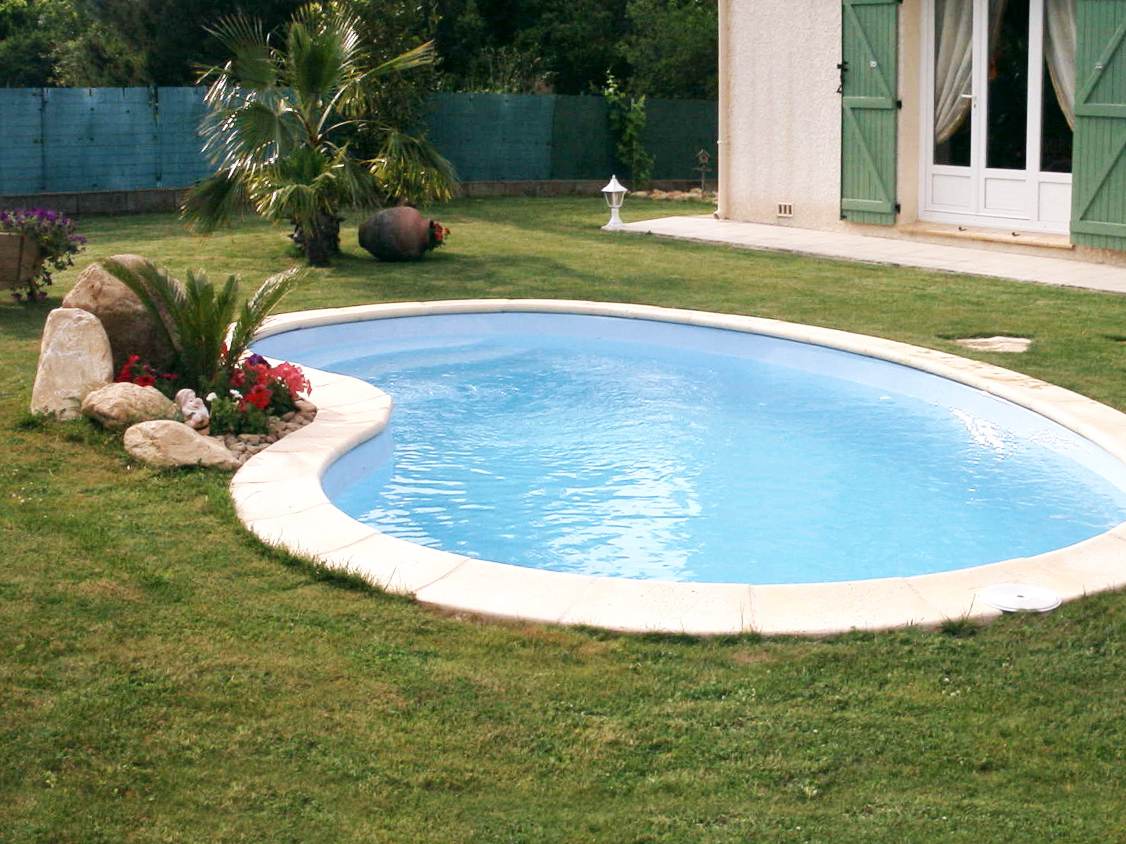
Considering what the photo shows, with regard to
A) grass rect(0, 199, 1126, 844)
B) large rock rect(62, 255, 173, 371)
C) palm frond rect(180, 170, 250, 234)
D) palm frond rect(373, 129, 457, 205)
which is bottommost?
grass rect(0, 199, 1126, 844)

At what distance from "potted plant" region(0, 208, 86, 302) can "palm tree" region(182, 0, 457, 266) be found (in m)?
1.79

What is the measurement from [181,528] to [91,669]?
159cm

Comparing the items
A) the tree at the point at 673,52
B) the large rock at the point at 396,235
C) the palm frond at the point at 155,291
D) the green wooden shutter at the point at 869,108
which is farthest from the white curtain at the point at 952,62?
the tree at the point at 673,52

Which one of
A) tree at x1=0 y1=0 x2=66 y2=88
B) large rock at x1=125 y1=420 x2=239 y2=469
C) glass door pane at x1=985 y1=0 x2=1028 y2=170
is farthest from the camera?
tree at x1=0 y1=0 x2=66 y2=88

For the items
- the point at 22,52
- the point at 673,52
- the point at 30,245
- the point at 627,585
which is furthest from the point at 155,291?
the point at 673,52

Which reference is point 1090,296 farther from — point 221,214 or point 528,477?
point 221,214

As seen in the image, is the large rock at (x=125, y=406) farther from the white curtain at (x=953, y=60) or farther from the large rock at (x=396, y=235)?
the white curtain at (x=953, y=60)

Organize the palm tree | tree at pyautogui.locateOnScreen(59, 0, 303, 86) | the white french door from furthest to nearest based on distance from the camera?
tree at pyautogui.locateOnScreen(59, 0, 303, 86), the white french door, the palm tree

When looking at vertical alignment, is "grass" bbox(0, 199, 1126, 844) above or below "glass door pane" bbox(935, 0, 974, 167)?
below

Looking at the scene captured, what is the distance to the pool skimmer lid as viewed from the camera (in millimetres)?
4777

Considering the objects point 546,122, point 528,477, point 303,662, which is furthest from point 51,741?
point 546,122

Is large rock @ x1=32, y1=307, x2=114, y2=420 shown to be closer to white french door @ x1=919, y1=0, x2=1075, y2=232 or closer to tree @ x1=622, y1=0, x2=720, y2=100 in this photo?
white french door @ x1=919, y1=0, x2=1075, y2=232

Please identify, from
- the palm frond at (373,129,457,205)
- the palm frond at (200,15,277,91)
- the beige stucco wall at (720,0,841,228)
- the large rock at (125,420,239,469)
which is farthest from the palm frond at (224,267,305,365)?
the beige stucco wall at (720,0,841,228)

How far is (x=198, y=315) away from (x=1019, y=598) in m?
4.86
